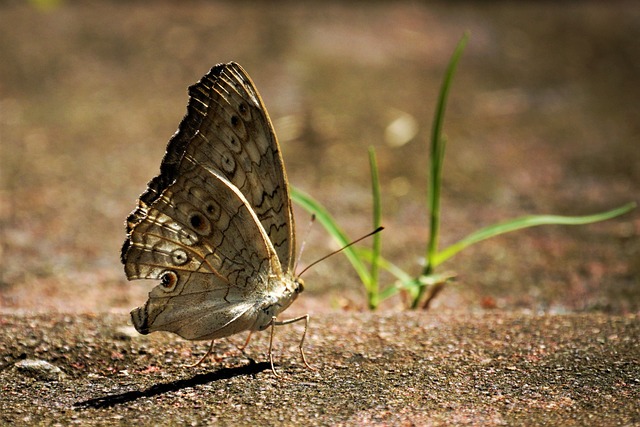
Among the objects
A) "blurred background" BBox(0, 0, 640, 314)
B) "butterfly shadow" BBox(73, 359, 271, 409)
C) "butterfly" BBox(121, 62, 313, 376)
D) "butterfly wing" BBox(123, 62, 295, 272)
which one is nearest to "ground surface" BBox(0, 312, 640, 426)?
"butterfly shadow" BBox(73, 359, 271, 409)

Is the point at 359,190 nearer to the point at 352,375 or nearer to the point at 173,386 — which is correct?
the point at 352,375

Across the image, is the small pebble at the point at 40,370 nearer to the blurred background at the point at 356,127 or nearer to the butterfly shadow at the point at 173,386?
the butterfly shadow at the point at 173,386

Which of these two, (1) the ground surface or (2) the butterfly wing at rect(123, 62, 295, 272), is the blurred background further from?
(2) the butterfly wing at rect(123, 62, 295, 272)

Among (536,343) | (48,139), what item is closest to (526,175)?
(536,343)

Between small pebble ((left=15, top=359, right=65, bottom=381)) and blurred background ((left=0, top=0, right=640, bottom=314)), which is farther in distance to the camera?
blurred background ((left=0, top=0, right=640, bottom=314))

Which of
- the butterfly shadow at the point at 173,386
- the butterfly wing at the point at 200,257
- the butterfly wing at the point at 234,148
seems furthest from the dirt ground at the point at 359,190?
the butterfly wing at the point at 234,148

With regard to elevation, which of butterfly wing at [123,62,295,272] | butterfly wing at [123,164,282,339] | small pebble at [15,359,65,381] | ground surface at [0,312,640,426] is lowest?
ground surface at [0,312,640,426]

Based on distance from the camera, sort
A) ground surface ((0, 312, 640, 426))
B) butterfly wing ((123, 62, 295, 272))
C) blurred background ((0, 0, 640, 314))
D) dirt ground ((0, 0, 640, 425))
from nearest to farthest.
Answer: ground surface ((0, 312, 640, 426))
dirt ground ((0, 0, 640, 425))
butterfly wing ((123, 62, 295, 272))
blurred background ((0, 0, 640, 314))
